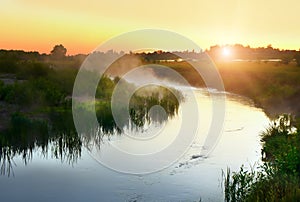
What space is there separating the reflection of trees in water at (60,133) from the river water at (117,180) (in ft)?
1.39

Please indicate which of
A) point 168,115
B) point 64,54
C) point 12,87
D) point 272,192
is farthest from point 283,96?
point 64,54

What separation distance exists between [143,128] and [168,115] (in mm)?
5560

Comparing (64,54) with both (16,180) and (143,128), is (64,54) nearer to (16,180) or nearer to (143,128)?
(143,128)

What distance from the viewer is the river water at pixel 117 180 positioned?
13.7m

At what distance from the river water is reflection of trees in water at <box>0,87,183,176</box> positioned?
42 centimetres

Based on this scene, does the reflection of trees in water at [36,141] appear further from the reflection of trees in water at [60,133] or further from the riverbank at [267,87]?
the riverbank at [267,87]

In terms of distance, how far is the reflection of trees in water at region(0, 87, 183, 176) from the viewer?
18.4m

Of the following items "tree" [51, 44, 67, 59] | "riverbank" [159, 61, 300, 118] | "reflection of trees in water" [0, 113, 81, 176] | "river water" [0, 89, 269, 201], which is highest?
"tree" [51, 44, 67, 59]

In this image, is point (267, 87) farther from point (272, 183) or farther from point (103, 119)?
point (272, 183)

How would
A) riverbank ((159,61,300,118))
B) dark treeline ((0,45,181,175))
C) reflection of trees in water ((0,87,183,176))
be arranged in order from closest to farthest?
reflection of trees in water ((0,87,183,176)) < dark treeline ((0,45,181,175)) < riverbank ((159,61,300,118))

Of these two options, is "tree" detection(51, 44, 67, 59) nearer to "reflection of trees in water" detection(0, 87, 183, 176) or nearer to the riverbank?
the riverbank

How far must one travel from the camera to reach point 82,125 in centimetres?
2544

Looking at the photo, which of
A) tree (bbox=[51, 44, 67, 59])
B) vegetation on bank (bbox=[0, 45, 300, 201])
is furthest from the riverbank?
tree (bbox=[51, 44, 67, 59])

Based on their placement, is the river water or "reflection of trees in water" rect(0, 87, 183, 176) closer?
the river water
